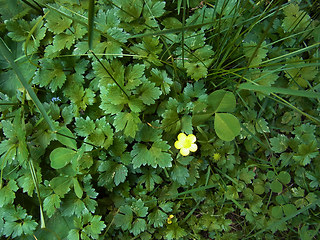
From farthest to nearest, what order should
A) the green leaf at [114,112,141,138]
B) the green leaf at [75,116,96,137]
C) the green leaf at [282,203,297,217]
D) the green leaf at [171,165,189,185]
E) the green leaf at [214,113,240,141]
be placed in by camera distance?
1. the green leaf at [282,203,297,217]
2. the green leaf at [171,165,189,185]
3. the green leaf at [75,116,96,137]
4. the green leaf at [114,112,141,138]
5. the green leaf at [214,113,240,141]

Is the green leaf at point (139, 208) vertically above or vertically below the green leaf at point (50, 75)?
below

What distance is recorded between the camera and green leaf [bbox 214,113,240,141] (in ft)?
5.34

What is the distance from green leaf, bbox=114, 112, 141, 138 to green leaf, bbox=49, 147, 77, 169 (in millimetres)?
384

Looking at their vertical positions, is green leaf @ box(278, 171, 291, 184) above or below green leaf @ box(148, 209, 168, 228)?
above

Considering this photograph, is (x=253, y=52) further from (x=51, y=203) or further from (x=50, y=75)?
(x=51, y=203)

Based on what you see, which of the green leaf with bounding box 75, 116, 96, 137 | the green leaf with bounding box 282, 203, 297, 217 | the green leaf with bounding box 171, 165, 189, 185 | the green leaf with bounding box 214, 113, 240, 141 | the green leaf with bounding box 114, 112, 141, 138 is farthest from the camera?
the green leaf with bounding box 282, 203, 297, 217

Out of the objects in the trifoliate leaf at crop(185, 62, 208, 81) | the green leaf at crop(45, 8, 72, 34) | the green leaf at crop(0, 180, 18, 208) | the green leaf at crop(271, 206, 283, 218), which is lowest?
the green leaf at crop(271, 206, 283, 218)

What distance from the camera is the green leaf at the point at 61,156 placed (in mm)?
1728

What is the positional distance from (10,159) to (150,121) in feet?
3.44

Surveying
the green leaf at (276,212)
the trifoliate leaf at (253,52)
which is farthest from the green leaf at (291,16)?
the green leaf at (276,212)

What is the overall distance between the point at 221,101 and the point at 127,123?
2.15 ft

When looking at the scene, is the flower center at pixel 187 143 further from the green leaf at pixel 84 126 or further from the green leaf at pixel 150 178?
the green leaf at pixel 84 126

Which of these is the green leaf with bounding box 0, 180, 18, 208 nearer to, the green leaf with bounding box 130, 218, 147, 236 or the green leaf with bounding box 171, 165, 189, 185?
the green leaf with bounding box 130, 218, 147, 236

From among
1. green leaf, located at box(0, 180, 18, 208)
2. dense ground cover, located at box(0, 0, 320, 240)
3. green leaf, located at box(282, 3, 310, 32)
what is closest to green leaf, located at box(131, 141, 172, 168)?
dense ground cover, located at box(0, 0, 320, 240)
